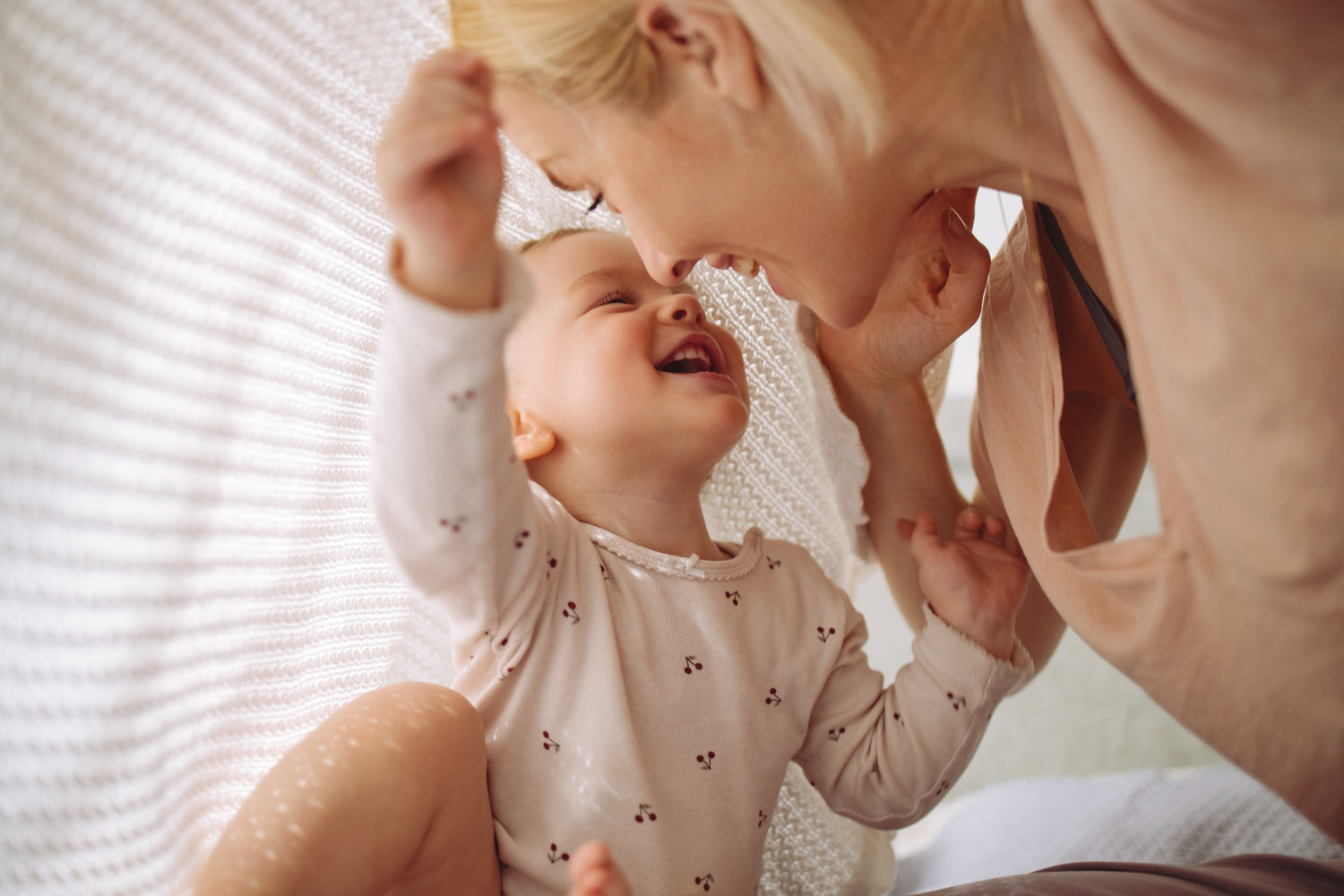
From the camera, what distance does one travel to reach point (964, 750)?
0.80 meters

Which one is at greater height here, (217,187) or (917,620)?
(217,187)

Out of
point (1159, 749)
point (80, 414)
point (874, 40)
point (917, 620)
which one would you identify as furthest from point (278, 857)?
point (1159, 749)

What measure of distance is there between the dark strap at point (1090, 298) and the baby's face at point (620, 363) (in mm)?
297

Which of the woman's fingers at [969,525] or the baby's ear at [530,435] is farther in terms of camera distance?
the woman's fingers at [969,525]

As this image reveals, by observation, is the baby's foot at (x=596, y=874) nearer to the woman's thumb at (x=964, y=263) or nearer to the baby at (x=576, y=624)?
the baby at (x=576, y=624)

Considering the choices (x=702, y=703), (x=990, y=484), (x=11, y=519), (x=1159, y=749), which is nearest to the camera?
(x=11, y=519)

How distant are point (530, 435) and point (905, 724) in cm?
41

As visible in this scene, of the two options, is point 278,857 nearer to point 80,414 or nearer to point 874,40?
point 80,414

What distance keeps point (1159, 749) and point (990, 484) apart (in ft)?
2.73

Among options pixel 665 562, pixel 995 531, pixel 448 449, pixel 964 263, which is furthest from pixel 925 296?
pixel 448 449

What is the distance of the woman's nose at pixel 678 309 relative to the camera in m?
0.80

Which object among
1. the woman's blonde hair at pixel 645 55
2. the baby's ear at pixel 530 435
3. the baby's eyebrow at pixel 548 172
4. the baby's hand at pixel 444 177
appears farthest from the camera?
the baby's ear at pixel 530 435

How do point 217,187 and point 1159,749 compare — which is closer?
point 217,187

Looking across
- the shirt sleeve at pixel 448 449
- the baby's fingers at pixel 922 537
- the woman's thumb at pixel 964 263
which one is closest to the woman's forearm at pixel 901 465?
the baby's fingers at pixel 922 537
